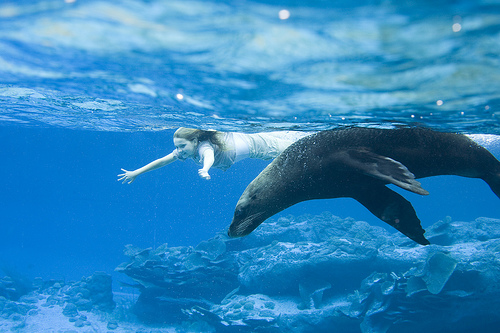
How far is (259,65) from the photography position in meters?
4.51

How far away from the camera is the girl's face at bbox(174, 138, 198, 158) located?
5684 mm

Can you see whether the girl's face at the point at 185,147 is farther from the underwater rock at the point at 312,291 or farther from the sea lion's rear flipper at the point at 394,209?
the underwater rock at the point at 312,291

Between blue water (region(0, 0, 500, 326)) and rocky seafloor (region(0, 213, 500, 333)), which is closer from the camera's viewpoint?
blue water (region(0, 0, 500, 326))

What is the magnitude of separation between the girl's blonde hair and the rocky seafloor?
24.2 feet

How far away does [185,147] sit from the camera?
5699 mm

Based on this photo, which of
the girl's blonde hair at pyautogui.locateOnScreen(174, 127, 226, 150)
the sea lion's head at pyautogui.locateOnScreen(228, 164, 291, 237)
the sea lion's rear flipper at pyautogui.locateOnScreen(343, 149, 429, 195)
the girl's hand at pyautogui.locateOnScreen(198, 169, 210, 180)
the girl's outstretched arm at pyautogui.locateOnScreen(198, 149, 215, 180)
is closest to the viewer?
the sea lion's rear flipper at pyautogui.locateOnScreen(343, 149, 429, 195)

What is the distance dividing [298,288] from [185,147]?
951 cm

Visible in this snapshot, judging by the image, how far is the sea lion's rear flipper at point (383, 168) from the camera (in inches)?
116

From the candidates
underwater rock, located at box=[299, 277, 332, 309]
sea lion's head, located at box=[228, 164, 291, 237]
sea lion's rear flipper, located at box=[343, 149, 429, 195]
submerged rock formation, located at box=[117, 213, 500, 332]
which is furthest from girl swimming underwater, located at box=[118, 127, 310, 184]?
underwater rock, located at box=[299, 277, 332, 309]

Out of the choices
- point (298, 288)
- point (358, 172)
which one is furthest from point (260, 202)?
point (298, 288)

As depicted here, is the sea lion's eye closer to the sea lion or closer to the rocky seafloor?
the sea lion

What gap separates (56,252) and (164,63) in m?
57.8

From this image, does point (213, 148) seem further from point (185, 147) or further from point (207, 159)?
point (207, 159)

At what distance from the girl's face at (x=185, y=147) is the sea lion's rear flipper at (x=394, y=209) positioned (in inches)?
133
